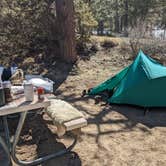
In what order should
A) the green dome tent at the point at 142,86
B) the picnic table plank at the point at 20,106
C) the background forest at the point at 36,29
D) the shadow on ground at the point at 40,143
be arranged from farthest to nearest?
the background forest at the point at 36,29, the green dome tent at the point at 142,86, the shadow on ground at the point at 40,143, the picnic table plank at the point at 20,106

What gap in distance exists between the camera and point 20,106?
9.61 ft

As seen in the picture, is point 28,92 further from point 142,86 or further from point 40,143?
point 142,86

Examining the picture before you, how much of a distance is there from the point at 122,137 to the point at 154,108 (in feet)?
4.15

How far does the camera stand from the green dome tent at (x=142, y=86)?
15.9ft

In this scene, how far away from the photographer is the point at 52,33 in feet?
26.7

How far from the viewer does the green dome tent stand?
4.85 metres

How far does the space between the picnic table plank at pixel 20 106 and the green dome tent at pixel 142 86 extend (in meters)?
2.21

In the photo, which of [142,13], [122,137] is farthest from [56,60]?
[142,13]

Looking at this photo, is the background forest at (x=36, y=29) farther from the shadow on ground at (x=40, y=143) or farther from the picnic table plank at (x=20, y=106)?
the picnic table plank at (x=20, y=106)

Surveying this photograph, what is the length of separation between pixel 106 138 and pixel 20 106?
143 cm

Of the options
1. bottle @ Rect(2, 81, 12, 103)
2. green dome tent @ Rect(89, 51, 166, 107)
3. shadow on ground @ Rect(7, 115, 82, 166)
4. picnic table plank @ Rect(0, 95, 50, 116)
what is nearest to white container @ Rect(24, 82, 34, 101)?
picnic table plank @ Rect(0, 95, 50, 116)

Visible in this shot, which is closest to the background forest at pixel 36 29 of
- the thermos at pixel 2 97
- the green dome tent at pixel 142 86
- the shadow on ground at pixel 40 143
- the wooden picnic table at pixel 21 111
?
the green dome tent at pixel 142 86

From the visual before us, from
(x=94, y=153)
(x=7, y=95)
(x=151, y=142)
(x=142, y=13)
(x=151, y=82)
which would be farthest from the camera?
(x=142, y=13)

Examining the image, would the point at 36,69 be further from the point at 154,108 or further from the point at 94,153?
the point at 94,153
